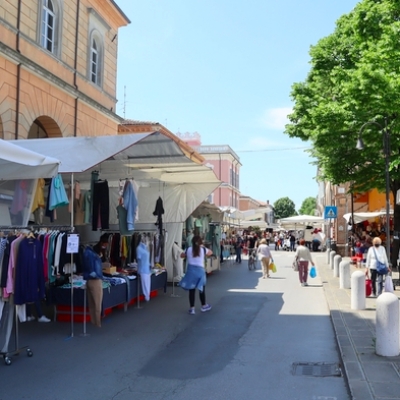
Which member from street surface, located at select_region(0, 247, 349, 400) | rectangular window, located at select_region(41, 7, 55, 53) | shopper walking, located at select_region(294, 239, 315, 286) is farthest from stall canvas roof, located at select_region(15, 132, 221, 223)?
rectangular window, located at select_region(41, 7, 55, 53)

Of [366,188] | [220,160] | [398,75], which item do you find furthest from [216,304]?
[220,160]

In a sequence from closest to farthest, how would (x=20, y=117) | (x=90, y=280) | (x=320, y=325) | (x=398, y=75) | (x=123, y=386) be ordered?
(x=123, y=386), (x=90, y=280), (x=320, y=325), (x=398, y=75), (x=20, y=117)

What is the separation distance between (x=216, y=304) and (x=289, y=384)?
6.53 meters

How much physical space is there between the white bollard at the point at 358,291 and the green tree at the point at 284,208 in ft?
342

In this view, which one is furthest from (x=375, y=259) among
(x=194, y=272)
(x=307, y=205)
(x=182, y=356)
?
(x=307, y=205)

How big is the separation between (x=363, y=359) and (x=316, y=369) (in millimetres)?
720

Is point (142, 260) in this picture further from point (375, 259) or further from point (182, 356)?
point (375, 259)

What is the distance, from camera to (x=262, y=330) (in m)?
9.47

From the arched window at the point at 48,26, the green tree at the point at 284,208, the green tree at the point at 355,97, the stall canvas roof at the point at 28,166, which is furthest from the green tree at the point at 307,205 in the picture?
the stall canvas roof at the point at 28,166

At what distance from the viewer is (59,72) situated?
686 inches

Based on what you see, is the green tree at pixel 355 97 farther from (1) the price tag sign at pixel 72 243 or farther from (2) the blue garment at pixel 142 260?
(1) the price tag sign at pixel 72 243

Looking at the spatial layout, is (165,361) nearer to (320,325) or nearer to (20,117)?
(320,325)

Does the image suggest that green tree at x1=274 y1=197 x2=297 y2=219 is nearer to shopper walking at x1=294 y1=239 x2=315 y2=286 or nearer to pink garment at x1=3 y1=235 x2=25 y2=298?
shopper walking at x1=294 y1=239 x2=315 y2=286

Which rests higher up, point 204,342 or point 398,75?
point 398,75
